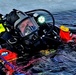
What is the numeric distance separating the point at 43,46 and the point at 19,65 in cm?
91

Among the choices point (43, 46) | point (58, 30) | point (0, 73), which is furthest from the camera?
point (58, 30)

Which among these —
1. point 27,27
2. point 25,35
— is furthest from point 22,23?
point 25,35

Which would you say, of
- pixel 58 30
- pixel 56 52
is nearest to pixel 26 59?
pixel 56 52

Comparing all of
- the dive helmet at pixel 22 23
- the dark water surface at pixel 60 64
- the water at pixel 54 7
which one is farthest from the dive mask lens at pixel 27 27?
the water at pixel 54 7

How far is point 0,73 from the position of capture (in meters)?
7.32

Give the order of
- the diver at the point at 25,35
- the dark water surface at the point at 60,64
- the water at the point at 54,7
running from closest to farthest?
the dark water surface at the point at 60,64 < the diver at the point at 25,35 < the water at the point at 54,7

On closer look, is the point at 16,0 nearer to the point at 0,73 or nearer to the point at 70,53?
the point at 70,53

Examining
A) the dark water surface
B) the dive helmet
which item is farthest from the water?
the dive helmet

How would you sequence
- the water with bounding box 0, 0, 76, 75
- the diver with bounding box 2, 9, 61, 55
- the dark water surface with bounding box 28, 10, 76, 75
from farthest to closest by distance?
the water with bounding box 0, 0, 76, 75 < the diver with bounding box 2, 9, 61, 55 < the dark water surface with bounding box 28, 10, 76, 75

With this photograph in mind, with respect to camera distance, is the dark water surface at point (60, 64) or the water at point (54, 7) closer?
the dark water surface at point (60, 64)

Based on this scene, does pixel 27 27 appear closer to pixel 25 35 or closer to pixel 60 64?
pixel 25 35

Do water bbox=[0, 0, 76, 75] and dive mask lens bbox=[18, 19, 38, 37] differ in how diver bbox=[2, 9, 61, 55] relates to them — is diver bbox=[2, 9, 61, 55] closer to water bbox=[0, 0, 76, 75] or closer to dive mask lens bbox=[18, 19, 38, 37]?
dive mask lens bbox=[18, 19, 38, 37]

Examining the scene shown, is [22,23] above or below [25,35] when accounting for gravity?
above

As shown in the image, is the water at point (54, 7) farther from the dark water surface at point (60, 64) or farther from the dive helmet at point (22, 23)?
the dive helmet at point (22, 23)
